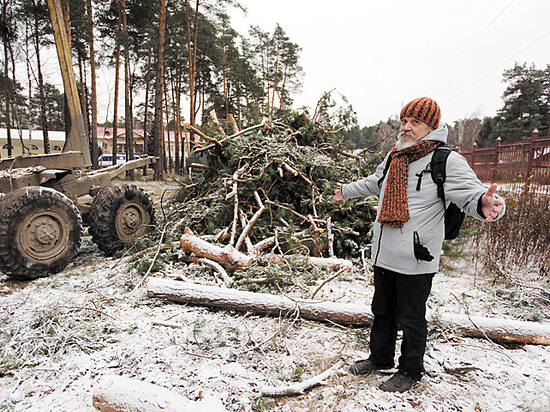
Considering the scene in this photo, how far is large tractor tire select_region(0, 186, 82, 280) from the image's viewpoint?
3570 mm

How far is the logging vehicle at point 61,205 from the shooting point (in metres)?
3.65

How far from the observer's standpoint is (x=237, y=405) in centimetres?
197

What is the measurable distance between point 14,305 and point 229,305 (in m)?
2.35

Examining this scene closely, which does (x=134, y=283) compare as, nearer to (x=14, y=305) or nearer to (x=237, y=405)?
(x=14, y=305)

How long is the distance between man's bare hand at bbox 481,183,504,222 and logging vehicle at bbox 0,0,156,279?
456 cm

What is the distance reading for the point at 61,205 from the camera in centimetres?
398

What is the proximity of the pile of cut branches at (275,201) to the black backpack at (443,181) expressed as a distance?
8.15 feet

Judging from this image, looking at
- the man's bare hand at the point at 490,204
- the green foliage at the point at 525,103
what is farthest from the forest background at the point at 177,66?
the man's bare hand at the point at 490,204

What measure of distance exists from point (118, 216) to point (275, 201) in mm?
2566

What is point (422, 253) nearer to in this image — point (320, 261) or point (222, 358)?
point (222, 358)

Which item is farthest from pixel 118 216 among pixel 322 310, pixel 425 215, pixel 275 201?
pixel 425 215

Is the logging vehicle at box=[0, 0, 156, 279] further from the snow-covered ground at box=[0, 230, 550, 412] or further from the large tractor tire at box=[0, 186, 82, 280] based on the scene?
the snow-covered ground at box=[0, 230, 550, 412]

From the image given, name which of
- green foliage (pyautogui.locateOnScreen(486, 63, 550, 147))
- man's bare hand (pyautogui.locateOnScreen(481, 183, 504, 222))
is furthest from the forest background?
man's bare hand (pyautogui.locateOnScreen(481, 183, 504, 222))

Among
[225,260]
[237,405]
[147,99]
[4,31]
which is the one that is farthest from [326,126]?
[147,99]
